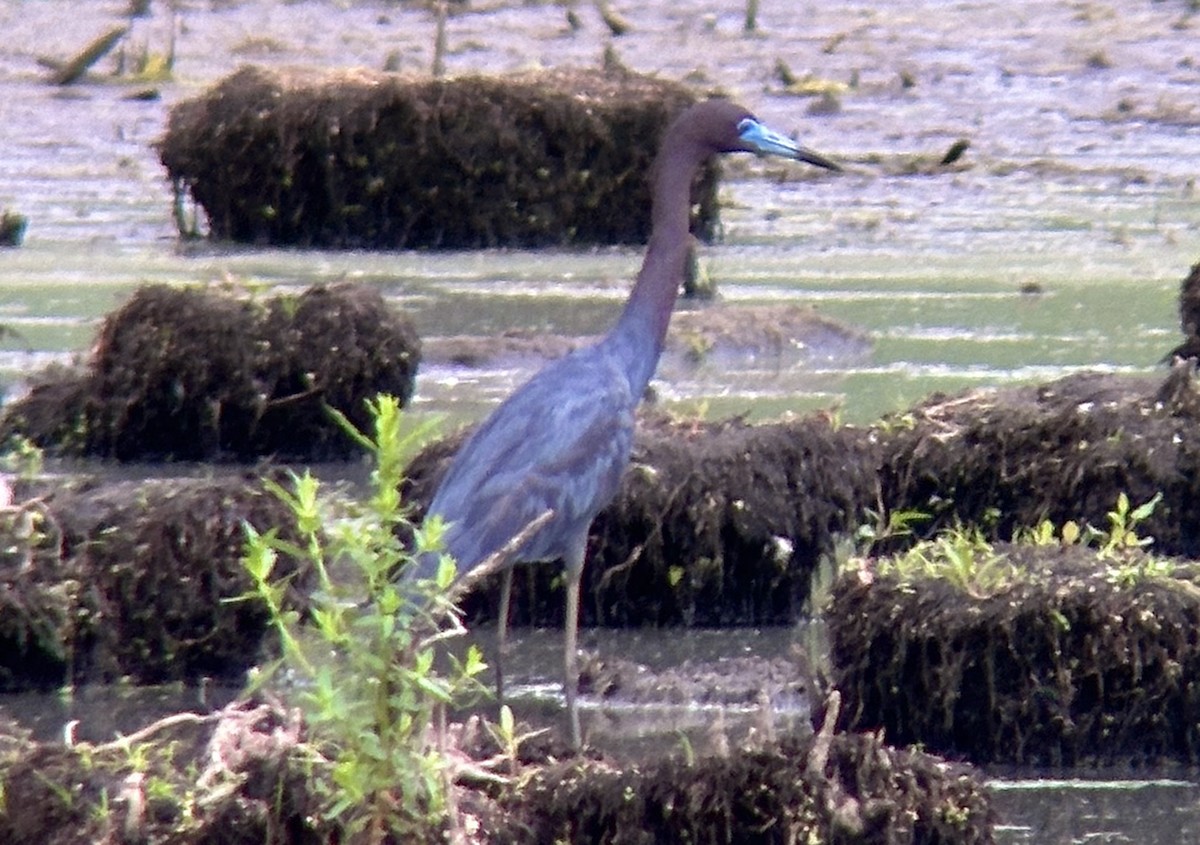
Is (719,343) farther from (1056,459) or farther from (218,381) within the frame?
(1056,459)

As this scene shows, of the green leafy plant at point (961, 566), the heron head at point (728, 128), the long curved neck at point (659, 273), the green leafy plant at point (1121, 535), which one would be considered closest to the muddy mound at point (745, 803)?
the green leafy plant at point (961, 566)

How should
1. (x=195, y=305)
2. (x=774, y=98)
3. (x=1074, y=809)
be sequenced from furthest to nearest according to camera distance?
(x=774, y=98)
(x=195, y=305)
(x=1074, y=809)

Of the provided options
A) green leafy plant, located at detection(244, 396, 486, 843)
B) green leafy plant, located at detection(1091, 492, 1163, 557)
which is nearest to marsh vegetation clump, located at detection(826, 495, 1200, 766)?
green leafy plant, located at detection(1091, 492, 1163, 557)

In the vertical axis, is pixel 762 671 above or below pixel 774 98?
below

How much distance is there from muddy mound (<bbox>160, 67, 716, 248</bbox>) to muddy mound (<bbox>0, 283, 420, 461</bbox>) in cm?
489

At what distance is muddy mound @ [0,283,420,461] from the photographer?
9.13 metres

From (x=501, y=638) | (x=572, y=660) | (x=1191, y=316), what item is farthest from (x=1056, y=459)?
(x=1191, y=316)

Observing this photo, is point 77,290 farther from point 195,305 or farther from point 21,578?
point 21,578

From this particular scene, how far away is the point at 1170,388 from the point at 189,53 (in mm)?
13381

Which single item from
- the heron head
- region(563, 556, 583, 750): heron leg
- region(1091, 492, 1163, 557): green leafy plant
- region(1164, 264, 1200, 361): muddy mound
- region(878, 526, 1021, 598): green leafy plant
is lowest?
region(563, 556, 583, 750): heron leg

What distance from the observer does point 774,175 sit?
16.5 metres

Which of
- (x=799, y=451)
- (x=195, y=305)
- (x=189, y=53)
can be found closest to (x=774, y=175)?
(x=189, y=53)

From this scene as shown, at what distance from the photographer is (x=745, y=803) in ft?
15.5

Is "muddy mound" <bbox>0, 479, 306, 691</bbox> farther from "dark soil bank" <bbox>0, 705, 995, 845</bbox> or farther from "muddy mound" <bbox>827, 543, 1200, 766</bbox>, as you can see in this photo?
"muddy mound" <bbox>827, 543, 1200, 766</bbox>
